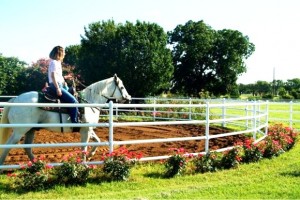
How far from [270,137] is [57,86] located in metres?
6.19

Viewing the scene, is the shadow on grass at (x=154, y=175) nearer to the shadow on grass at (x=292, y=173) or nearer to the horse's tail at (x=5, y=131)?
the shadow on grass at (x=292, y=173)

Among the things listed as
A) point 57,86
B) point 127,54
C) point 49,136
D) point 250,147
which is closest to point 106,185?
point 57,86

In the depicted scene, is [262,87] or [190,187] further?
[262,87]

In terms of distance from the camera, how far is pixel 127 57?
32531mm

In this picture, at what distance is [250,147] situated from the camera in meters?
9.37

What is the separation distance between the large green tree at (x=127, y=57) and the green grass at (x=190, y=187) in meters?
24.4

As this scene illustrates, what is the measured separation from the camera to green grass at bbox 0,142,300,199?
20.5 ft

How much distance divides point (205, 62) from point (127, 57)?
22.0 meters

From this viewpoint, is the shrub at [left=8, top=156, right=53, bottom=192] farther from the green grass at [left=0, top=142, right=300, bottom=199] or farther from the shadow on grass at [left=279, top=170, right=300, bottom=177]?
the shadow on grass at [left=279, top=170, right=300, bottom=177]

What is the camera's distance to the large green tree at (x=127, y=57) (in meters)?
32.5

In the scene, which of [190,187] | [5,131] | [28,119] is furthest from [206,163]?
[5,131]

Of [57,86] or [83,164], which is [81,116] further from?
[83,164]

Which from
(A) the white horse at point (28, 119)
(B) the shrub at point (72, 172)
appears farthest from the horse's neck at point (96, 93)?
(B) the shrub at point (72, 172)

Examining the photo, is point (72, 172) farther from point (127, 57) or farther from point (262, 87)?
point (262, 87)
